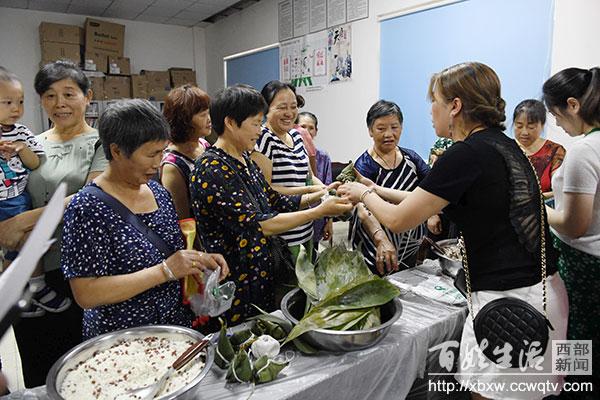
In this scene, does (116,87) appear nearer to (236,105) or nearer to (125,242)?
(236,105)

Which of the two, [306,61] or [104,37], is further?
[104,37]

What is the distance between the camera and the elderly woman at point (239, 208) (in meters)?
1.47

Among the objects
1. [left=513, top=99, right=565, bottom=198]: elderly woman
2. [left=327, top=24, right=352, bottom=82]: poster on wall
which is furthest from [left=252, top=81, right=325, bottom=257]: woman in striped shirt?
[left=327, top=24, right=352, bottom=82]: poster on wall

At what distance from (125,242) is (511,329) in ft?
3.70

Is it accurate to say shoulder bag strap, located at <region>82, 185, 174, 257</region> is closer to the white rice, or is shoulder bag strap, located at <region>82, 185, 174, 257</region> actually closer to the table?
the white rice

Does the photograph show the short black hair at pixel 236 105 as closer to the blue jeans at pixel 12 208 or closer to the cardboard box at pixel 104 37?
the blue jeans at pixel 12 208

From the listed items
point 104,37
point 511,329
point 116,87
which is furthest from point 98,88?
point 511,329

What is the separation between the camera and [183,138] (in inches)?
79.0

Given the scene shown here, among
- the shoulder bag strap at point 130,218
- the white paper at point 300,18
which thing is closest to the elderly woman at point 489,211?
the shoulder bag strap at point 130,218

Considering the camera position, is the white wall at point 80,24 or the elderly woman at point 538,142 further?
the white wall at point 80,24

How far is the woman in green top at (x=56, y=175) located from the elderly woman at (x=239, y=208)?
52 centimetres

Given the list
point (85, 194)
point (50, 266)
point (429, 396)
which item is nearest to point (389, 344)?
point (429, 396)

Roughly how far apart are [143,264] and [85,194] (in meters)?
0.25

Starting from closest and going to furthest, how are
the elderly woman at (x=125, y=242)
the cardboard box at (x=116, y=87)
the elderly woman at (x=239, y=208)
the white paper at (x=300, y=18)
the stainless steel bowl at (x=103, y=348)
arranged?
the stainless steel bowl at (x=103, y=348)
the elderly woman at (x=125, y=242)
the elderly woman at (x=239, y=208)
the white paper at (x=300, y=18)
the cardboard box at (x=116, y=87)
